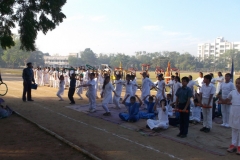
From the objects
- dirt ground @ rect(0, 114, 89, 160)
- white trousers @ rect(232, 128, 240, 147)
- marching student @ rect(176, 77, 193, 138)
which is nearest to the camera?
dirt ground @ rect(0, 114, 89, 160)

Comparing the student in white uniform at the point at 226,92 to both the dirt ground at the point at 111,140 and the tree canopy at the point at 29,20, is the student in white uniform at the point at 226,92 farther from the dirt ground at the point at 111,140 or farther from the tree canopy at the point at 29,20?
the tree canopy at the point at 29,20

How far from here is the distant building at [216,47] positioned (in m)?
127

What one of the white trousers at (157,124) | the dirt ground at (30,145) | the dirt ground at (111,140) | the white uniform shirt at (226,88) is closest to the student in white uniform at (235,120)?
the dirt ground at (111,140)

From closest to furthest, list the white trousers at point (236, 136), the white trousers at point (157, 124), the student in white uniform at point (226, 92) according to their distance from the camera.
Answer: the white trousers at point (236, 136)
the white trousers at point (157, 124)
the student in white uniform at point (226, 92)

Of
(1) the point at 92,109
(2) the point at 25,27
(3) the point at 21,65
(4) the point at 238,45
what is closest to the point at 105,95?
(1) the point at 92,109

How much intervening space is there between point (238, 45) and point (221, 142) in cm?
12648

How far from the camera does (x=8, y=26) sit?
32.2 ft

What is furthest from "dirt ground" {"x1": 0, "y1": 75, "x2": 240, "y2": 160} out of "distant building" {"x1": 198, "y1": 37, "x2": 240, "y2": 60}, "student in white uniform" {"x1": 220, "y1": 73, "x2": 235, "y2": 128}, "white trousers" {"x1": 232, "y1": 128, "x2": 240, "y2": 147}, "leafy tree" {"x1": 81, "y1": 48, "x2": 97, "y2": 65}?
"distant building" {"x1": 198, "y1": 37, "x2": 240, "y2": 60}

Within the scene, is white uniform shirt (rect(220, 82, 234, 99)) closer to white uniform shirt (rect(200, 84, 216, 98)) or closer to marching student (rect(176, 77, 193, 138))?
white uniform shirt (rect(200, 84, 216, 98))

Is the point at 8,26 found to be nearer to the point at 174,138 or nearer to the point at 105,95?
the point at 105,95

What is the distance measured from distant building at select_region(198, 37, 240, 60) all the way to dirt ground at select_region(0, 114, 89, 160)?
5029 inches

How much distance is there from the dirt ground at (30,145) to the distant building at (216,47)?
A: 128 meters

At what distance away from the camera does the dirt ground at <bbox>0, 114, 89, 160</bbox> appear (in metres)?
6.12

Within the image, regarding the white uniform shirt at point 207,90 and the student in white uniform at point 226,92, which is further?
the student in white uniform at point 226,92
